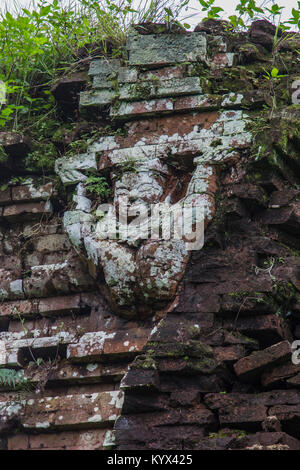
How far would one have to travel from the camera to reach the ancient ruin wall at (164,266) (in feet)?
12.3

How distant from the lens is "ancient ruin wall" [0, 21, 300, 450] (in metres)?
3.73

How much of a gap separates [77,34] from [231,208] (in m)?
2.41

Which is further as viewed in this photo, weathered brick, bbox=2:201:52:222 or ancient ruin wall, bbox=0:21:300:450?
weathered brick, bbox=2:201:52:222

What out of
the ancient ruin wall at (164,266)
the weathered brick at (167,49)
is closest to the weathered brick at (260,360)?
the ancient ruin wall at (164,266)

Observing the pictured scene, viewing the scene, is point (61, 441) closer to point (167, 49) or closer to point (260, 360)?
point (260, 360)

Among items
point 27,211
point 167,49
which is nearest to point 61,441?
point 27,211

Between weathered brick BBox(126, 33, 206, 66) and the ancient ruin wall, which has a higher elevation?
weathered brick BBox(126, 33, 206, 66)

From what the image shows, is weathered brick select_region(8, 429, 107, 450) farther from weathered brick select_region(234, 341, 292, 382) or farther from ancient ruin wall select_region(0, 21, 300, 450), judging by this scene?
weathered brick select_region(234, 341, 292, 382)

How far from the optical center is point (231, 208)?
4.33 m

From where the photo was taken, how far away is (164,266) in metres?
4.20

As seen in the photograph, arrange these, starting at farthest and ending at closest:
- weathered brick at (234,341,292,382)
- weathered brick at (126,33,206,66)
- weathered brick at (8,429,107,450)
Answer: weathered brick at (126,33,206,66) → weathered brick at (8,429,107,450) → weathered brick at (234,341,292,382)

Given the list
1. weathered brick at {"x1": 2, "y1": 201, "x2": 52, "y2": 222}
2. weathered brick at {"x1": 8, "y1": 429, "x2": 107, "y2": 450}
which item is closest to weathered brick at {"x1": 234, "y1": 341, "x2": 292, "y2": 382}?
weathered brick at {"x1": 8, "y1": 429, "x2": 107, "y2": 450}

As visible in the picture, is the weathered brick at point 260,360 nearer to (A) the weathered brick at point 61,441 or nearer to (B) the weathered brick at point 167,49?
(A) the weathered brick at point 61,441

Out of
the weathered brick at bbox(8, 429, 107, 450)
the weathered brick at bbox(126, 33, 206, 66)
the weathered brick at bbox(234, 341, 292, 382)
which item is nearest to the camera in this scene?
the weathered brick at bbox(234, 341, 292, 382)
